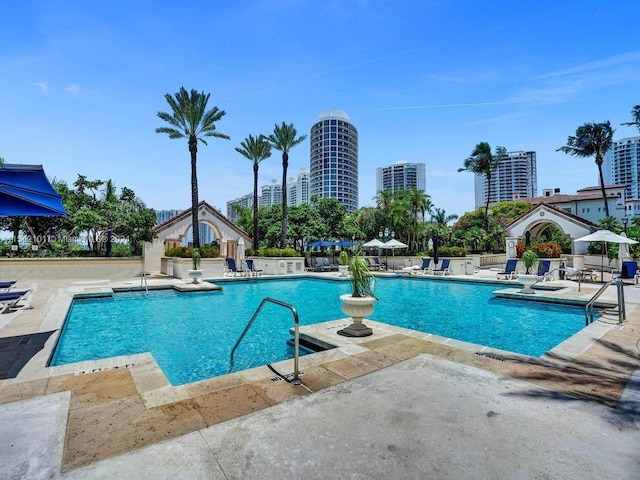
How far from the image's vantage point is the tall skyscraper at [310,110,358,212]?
11094 centimetres

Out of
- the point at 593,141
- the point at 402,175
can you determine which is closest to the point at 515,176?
the point at 402,175

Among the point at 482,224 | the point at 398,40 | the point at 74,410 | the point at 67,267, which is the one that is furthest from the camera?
the point at 482,224

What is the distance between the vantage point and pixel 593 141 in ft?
93.5

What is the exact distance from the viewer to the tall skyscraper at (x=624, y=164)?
74.9 metres

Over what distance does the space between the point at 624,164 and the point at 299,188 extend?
8725 cm

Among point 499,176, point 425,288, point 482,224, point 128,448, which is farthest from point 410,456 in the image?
point 499,176

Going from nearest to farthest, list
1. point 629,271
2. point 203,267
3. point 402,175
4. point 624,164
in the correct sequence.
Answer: point 629,271 < point 203,267 < point 624,164 < point 402,175

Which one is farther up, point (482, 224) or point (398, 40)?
point (398, 40)

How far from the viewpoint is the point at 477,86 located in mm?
14258

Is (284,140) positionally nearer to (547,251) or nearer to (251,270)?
(251,270)

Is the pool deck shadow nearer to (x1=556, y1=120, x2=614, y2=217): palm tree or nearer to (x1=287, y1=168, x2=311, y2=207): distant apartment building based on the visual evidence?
(x1=556, y1=120, x2=614, y2=217): palm tree

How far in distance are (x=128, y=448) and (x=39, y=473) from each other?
21.0 inches

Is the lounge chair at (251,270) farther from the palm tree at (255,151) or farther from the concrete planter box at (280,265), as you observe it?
the palm tree at (255,151)

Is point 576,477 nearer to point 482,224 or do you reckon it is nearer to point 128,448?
point 128,448
